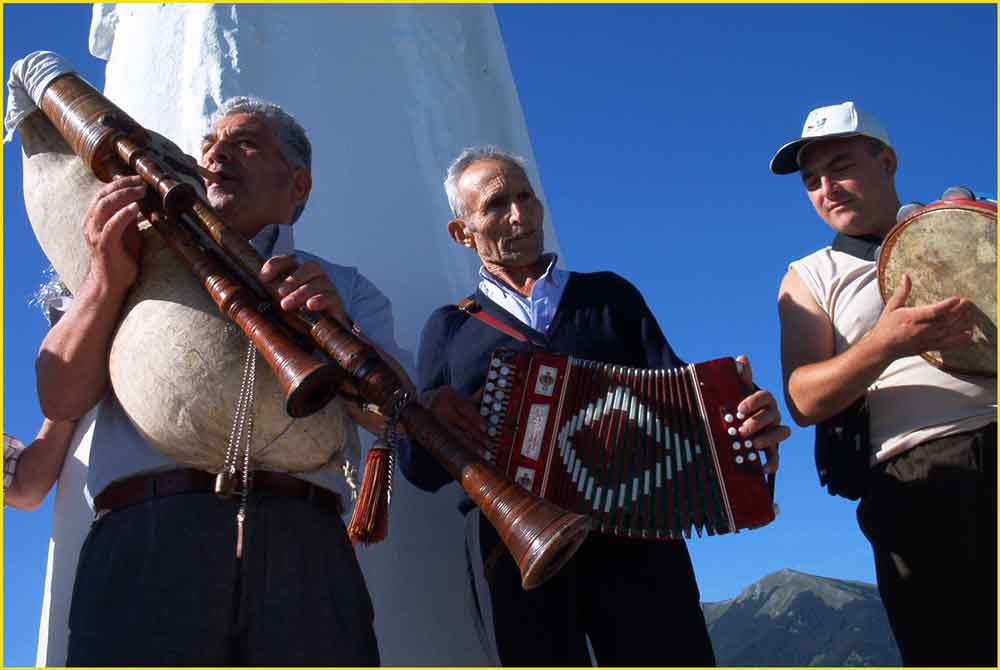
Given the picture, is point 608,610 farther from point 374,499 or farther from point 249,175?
point 249,175

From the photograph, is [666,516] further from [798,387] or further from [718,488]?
[798,387]

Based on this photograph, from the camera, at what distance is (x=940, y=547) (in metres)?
2.86

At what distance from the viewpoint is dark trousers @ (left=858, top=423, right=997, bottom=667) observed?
277 centimetres

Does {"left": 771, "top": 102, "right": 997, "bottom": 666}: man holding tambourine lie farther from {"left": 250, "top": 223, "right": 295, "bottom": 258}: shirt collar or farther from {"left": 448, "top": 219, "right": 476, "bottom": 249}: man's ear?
{"left": 250, "top": 223, "right": 295, "bottom": 258}: shirt collar

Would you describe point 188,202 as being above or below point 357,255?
below

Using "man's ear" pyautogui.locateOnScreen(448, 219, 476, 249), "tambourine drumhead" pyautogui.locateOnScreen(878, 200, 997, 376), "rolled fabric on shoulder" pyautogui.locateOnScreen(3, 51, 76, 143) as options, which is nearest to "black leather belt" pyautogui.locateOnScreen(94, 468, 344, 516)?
"rolled fabric on shoulder" pyautogui.locateOnScreen(3, 51, 76, 143)

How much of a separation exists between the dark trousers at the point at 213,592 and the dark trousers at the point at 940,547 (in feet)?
4.56

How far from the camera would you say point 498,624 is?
115 inches

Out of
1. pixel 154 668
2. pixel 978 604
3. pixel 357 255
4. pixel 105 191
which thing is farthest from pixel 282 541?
pixel 357 255

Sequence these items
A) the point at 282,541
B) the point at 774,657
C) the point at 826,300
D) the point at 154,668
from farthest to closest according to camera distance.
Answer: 1. the point at 774,657
2. the point at 826,300
3. the point at 282,541
4. the point at 154,668

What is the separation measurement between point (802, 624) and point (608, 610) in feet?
18.7

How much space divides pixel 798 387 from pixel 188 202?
1.69 meters

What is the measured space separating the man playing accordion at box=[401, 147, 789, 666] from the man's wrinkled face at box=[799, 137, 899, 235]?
0.66 metres

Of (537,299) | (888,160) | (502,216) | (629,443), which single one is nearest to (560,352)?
(537,299)
